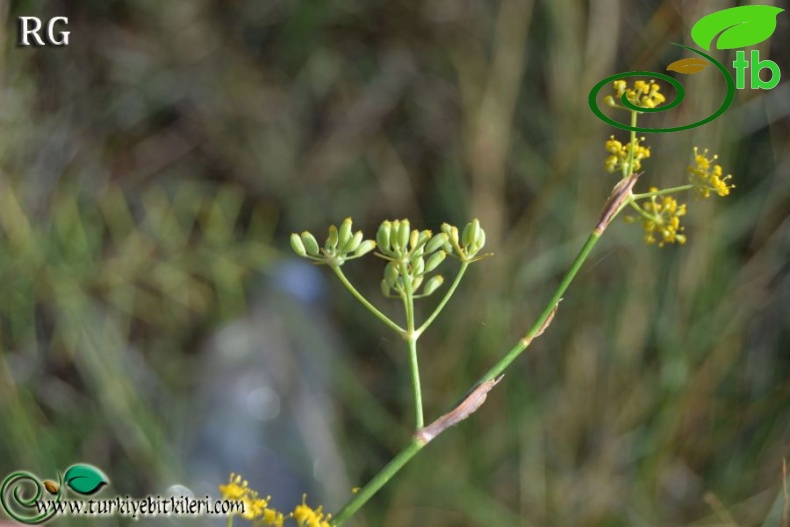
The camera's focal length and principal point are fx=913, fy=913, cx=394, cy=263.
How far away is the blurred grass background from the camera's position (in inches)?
32.4

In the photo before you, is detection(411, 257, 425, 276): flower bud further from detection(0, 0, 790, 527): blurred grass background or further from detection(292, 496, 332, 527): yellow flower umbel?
detection(0, 0, 790, 527): blurred grass background

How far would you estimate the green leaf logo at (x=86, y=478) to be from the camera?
405 millimetres

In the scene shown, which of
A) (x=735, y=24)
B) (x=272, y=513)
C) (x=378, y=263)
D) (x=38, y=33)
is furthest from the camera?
(x=378, y=263)

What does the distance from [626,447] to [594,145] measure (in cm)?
29

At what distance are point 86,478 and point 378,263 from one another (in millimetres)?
691

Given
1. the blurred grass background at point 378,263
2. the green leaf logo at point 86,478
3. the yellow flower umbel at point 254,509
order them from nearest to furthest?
the yellow flower umbel at point 254,509 → the green leaf logo at point 86,478 → the blurred grass background at point 378,263

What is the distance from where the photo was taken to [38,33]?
96 cm

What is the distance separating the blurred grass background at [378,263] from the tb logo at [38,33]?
0.02 metres

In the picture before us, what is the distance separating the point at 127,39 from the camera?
3.70 feet

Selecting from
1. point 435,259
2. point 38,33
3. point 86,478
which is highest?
point 38,33

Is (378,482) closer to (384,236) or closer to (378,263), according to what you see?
(384,236)

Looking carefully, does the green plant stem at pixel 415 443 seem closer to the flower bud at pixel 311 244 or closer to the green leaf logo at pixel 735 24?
the flower bud at pixel 311 244

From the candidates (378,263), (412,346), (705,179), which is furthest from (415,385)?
(378,263)

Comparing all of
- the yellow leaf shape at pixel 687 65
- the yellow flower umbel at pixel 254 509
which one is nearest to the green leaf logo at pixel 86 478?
the yellow flower umbel at pixel 254 509
